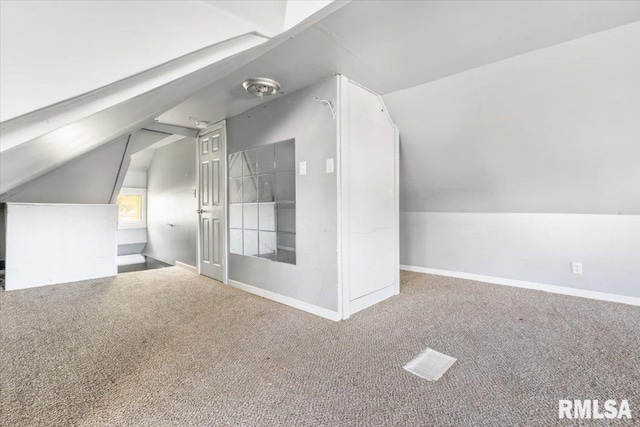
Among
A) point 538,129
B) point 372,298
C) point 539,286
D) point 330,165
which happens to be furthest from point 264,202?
point 539,286

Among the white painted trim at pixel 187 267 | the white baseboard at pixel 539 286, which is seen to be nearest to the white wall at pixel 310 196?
the white painted trim at pixel 187 267

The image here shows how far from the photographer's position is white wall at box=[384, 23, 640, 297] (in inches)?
84.7

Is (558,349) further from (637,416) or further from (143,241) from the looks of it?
(143,241)

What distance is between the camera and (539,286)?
124 inches

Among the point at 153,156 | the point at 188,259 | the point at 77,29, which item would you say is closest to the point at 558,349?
the point at 77,29

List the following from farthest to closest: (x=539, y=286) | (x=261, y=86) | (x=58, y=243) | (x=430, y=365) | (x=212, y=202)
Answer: (x=212, y=202) → (x=58, y=243) → (x=539, y=286) → (x=261, y=86) → (x=430, y=365)

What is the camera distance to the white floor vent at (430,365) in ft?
5.17

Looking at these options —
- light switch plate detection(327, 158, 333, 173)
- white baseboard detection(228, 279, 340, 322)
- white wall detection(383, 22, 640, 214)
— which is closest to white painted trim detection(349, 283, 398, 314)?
white baseboard detection(228, 279, 340, 322)

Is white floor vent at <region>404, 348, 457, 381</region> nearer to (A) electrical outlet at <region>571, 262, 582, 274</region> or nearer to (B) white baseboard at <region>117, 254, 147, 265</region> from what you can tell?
(A) electrical outlet at <region>571, 262, 582, 274</region>

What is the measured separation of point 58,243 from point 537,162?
5.44 m

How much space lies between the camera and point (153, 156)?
558 centimetres

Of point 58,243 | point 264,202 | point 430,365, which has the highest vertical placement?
point 264,202

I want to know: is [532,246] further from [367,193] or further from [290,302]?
[290,302]

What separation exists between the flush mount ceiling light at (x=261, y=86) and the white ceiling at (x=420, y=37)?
0.04 metres
